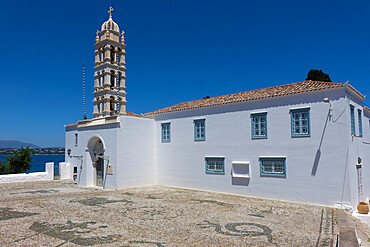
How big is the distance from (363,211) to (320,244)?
5824 mm

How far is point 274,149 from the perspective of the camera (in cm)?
1297

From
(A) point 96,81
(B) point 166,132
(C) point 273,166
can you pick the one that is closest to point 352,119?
(C) point 273,166

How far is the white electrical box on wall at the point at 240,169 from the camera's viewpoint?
45.2 feet

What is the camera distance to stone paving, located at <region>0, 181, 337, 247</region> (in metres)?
7.09

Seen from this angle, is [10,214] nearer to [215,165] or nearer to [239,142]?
[215,165]

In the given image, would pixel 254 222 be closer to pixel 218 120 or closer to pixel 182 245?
pixel 182 245

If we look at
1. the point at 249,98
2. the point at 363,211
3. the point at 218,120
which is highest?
the point at 249,98

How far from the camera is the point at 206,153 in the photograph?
1577cm

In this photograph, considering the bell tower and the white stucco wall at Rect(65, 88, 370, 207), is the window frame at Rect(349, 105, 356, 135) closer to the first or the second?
the white stucco wall at Rect(65, 88, 370, 207)

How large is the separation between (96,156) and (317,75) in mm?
18629

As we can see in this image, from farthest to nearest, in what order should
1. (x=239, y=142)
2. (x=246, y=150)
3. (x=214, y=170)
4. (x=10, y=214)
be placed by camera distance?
(x=214, y=170) → (x=239, y=142) → (x=246, y=150) → (x=10, y=214)

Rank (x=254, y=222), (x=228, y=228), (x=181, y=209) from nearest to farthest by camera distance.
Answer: (x=228, y=228), (x=254, y=222), (x=181, y=209)

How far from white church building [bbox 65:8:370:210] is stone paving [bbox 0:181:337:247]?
1.30 metres

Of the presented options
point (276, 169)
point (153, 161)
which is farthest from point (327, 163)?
point (153, 161)
